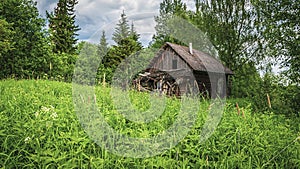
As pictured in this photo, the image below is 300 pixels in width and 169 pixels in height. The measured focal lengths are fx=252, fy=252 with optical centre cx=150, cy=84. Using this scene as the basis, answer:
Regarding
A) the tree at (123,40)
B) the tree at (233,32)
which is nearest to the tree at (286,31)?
the tree at (123,40)

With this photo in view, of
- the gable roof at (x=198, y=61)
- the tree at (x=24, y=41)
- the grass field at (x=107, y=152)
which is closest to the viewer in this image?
the grass field at (x=107, y=152)

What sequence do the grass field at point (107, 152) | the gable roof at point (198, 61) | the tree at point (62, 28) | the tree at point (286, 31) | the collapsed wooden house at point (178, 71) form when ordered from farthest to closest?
the tree at point (62, 28) < the gable roof at point (198, 61) < the collapsed wooden house at point (178, 71) < the tree at point (286, 31) < the grass field at point (107, 152)

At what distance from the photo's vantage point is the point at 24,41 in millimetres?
19078

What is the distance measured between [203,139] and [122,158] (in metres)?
1.21

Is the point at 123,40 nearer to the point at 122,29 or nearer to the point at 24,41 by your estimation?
the point at 122,29

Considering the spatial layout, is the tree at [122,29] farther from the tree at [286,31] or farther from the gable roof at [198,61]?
the gable roof at [198,61]

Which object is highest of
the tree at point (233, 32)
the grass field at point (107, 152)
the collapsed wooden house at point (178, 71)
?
the tree at point (233, 32)

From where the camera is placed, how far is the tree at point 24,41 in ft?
61.2

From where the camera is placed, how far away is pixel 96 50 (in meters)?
6.67

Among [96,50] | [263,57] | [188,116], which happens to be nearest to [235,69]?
[263,57]

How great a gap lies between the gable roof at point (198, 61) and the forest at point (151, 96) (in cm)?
195

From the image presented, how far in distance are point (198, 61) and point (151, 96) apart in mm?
13383

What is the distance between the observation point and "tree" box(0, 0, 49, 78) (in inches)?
734

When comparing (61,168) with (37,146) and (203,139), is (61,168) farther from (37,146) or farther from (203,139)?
(203,139)
